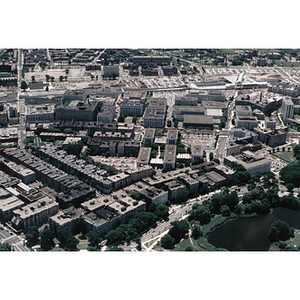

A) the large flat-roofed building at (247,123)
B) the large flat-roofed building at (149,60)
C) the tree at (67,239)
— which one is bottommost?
the tree at (67,239)

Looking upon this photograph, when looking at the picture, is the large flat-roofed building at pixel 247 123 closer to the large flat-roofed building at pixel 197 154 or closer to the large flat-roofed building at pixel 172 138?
the large flat-roofed building at pixel 172 138

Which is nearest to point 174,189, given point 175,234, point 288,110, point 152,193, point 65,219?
point 152,193

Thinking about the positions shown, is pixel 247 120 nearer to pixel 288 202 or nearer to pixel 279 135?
pixel 279 135

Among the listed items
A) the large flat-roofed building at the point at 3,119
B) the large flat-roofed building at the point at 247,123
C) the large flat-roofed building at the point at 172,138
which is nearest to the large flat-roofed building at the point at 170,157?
the large flat-roofed building at the point at 172,138

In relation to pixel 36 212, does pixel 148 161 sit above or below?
above

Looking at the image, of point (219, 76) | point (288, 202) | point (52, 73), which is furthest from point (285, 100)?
point (52, 73)

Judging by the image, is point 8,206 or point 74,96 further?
point 74,96

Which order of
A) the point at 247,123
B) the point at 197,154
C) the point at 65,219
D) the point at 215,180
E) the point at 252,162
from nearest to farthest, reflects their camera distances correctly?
the point at 65,219, the point at 215,180, the point at 252,162, the point at 197,154, the point at 247,123

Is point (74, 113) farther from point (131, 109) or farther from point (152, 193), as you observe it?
point (152, 193)
